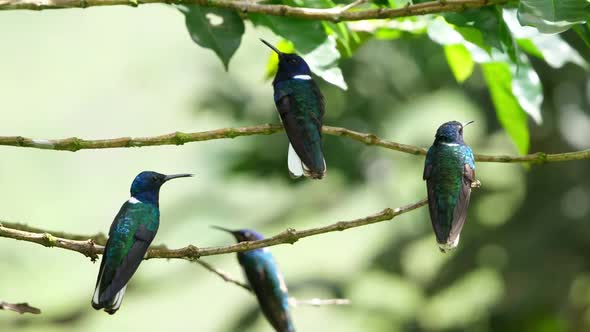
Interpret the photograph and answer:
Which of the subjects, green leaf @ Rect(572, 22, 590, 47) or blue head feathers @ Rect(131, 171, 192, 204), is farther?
blue head feathers @ Rect(131, 171, 192, 204)

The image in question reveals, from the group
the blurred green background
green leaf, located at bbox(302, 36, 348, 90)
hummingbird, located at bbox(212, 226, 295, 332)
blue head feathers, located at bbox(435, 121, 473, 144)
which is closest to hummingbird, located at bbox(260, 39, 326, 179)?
green leaf, located at bbox(302, 36, 348, 90)

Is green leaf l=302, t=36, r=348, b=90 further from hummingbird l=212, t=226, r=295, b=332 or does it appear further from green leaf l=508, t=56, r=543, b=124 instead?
hummingbird l=212, t=226, r=295, b=332

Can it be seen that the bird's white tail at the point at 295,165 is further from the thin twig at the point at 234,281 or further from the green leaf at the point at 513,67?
the green leaf at the point at 513,67

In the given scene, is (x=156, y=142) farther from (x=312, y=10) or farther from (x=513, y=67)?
(x=513, y=67)

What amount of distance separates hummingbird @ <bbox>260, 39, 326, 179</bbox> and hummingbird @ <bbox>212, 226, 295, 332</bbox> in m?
1.48

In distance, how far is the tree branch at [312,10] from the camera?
9.62 ft

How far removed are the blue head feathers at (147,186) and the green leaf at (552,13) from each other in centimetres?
137

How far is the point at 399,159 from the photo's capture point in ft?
31.1

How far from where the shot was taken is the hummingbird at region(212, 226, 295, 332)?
5.18m

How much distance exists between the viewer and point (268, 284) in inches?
216

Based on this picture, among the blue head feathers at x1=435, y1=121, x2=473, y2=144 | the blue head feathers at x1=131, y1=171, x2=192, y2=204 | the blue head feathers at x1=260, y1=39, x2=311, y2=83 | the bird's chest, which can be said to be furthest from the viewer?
the blue head feathers at x1=260, y1=39, x2=311, y2=83

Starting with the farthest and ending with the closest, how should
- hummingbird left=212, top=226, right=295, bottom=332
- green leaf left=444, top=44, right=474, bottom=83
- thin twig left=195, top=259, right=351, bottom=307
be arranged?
hummingbird left=212, top=226, right=295, bottom=332 → green leaf left=444, top=44, right=474, bottom=83 → thin twig left=195, top=259, right=351, bottom=307

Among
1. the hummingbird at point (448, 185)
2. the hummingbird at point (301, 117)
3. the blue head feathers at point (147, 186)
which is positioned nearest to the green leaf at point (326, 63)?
the hummingbird at point (301, 117)

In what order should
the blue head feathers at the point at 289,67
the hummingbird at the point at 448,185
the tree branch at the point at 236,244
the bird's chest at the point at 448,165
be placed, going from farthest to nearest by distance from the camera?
the blue head feathers at the point at 289,67, the bird's chest at the point at 448,165, the hummingbird at the point at 448,185, the tree branch at the point at 236,244
